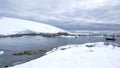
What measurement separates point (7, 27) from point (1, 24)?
7.87 meters

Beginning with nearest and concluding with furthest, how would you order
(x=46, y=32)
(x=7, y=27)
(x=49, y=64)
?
(x=49, y=64)
(x=7, y=27)
(x=46, y=32)

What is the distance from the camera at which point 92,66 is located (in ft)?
47.0

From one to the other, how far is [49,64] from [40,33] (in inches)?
6815

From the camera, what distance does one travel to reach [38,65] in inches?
615

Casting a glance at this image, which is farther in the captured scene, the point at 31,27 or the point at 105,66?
the point at 31,27

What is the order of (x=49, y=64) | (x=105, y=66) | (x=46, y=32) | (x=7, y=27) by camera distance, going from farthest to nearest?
1. (x=46, y=32)
2. (x=7, y=27)
3. (x=49, y=64)
4. (x=105, y=66)

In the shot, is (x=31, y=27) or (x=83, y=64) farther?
(x=31, y=27)

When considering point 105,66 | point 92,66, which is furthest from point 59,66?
point 105,66

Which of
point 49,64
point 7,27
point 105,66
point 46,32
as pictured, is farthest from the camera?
point 46,32

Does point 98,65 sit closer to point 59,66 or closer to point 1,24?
point 59,66

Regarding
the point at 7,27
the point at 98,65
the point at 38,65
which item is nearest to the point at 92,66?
the point at 98,65

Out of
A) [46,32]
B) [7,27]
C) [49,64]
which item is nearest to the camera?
[49,64]

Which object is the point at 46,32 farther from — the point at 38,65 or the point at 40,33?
the point at 38,65

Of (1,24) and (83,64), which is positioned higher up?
(1,24)
